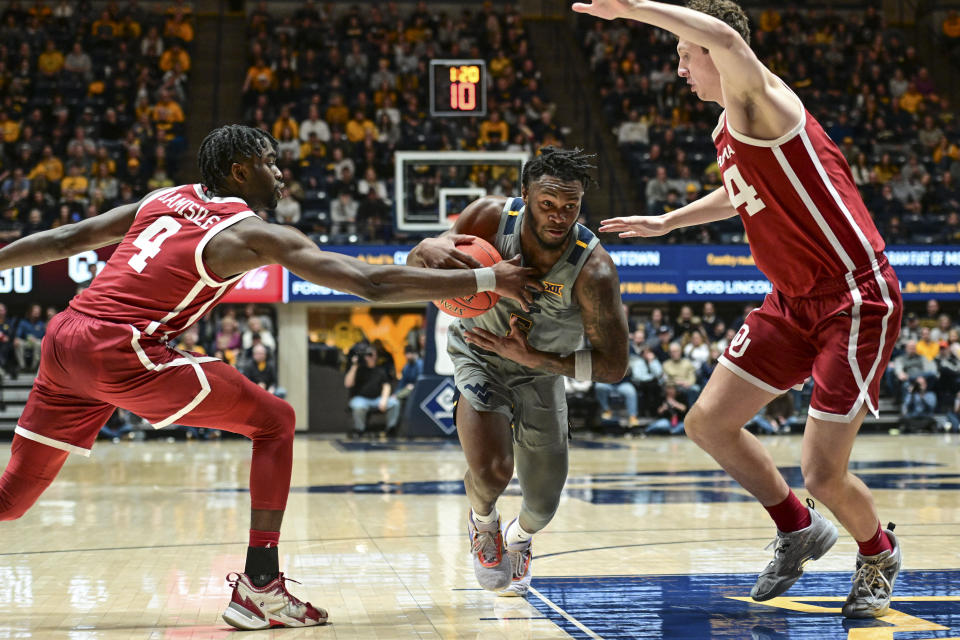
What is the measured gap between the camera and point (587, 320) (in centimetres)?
448

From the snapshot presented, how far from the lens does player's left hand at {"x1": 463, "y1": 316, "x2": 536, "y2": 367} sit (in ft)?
14.2

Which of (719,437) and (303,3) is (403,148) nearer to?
(303,3)

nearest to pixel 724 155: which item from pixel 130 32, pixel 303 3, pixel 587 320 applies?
pixel 587 320

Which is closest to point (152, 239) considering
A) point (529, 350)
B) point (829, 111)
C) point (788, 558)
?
point (529, 350)

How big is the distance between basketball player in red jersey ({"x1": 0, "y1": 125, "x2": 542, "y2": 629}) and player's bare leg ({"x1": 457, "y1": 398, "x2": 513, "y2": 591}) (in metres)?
0.73

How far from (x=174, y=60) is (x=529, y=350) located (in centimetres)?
1602

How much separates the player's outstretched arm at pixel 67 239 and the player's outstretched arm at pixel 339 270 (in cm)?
57

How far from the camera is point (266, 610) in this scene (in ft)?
13.1

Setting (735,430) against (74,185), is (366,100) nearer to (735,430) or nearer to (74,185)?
(74,185)

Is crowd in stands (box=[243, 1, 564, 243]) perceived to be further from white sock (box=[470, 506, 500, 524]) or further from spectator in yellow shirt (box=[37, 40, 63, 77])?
white sock (box=[470, 506, 500, 524])

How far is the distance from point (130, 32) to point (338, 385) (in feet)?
24.5

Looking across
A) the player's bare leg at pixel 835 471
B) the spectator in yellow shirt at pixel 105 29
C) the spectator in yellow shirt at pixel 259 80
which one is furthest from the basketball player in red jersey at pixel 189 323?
the spectator in yellow shirt at pixel 105 29

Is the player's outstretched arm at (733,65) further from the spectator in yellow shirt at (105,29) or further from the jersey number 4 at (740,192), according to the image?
the spectator in yellow shirt at (105,29)

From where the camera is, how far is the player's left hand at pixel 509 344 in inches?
170
